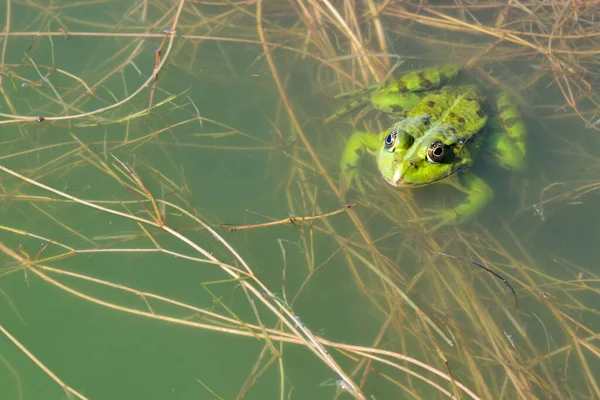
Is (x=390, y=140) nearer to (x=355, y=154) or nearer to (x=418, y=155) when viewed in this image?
(x=418, y=155)

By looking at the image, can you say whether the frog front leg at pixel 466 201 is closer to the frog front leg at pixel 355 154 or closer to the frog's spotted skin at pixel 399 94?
the frog front leg at pixel 355 154

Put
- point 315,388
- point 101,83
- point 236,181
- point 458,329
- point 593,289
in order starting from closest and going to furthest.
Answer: point 315,388 < point 458,329 < point 593,289 < point 236,181 < point 101,83

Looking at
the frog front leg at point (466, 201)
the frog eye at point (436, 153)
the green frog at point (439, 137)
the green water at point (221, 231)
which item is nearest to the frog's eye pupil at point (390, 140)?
the green frog at point (439, 137)

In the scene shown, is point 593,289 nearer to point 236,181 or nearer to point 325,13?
point 236,181

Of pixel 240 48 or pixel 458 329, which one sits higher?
pixel 240 48

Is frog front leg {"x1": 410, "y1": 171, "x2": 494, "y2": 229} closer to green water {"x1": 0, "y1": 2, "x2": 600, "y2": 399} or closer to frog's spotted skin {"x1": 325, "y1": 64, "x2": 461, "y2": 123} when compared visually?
green water {"x1": 0, "y1": 2, "x2": 600, "y2": 399}

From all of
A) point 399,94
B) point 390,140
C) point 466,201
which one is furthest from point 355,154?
point 466,201

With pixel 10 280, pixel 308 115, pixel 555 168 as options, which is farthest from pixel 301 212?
pixel 555 168
